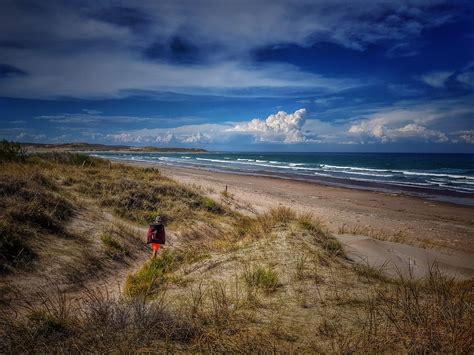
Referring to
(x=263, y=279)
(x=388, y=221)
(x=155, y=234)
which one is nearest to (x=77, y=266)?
(x=155, y=234)

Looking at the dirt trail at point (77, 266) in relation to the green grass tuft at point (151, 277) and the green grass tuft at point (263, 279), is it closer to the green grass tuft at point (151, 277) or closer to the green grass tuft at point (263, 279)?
the green grass tuft at point (151, 277)

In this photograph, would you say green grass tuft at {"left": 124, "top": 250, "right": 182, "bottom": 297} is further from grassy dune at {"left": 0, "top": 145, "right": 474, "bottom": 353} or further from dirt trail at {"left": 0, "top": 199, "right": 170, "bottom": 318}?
dirt trail at {"left": 0, "top": 199, "right": 170, "bottom": 318}

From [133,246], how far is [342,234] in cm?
727

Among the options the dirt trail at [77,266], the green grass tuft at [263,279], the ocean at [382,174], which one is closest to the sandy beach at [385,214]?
the ocean at [382,174]

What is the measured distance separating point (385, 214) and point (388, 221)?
5.66 ft

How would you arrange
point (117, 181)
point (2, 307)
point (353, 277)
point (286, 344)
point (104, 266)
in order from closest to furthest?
point (286, 344) < point (2, 307) < point (353, 277) < point (104, 266) < point (117, 181)

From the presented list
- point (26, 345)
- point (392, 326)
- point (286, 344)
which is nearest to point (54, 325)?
point (26, 345)

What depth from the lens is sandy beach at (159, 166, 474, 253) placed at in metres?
12.2

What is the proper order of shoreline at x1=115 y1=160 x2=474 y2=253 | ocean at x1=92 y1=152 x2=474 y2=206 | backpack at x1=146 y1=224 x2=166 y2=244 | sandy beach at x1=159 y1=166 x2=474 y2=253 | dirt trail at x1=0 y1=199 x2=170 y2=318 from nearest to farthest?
dirt trail at x1=0 y1=199 x2=170 y2=318 → backpack at x1=146 y1=224 x2=166 y2=244 → shoreline at x1=115 y1=160 x2=474 y2=253 → sandy beach at x1=159 y1=166 x2=474 y2=253 → ocean at x1=92 y1=152 x2=474 y2=206

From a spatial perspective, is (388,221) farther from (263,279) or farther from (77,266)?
(77,266)

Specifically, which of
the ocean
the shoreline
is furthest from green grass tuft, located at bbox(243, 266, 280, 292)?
the ocean

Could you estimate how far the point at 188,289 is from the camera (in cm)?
507

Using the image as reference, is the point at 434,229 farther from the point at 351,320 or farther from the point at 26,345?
the point at 26,345

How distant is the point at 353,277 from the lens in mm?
5797
